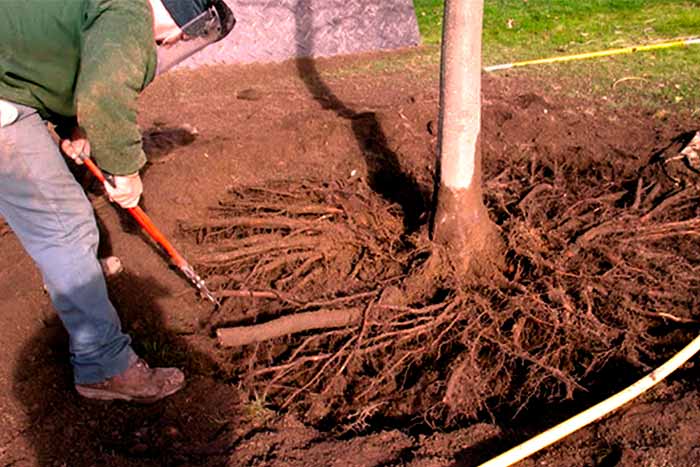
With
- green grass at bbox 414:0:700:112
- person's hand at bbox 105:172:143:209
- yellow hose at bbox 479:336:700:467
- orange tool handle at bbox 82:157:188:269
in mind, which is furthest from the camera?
green grass at bbox 414:0:700:112

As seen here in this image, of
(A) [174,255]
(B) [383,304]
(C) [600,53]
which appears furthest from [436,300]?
(C) [600,53]

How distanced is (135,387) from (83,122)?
1199 millimetres

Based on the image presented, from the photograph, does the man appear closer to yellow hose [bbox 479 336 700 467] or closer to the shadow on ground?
the shadow on ground

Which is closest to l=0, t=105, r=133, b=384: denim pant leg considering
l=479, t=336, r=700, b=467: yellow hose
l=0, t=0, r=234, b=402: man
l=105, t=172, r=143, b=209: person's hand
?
l=0, t=0, r=234, b=402: man

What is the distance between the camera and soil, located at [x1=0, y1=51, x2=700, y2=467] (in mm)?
2787

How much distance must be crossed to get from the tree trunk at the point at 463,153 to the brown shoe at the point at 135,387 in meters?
1.50

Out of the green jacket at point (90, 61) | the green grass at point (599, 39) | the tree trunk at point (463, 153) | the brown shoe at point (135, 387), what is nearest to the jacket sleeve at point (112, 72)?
the green jacket at point (90, 61)

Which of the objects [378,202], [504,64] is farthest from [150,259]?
[504,64]

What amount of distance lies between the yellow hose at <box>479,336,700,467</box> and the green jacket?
1709 millimetres

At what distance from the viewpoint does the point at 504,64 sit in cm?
655

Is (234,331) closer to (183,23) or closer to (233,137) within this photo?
(183,23)

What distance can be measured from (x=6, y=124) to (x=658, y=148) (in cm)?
382

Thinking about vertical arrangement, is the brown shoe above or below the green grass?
below

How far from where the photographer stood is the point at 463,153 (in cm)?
342
